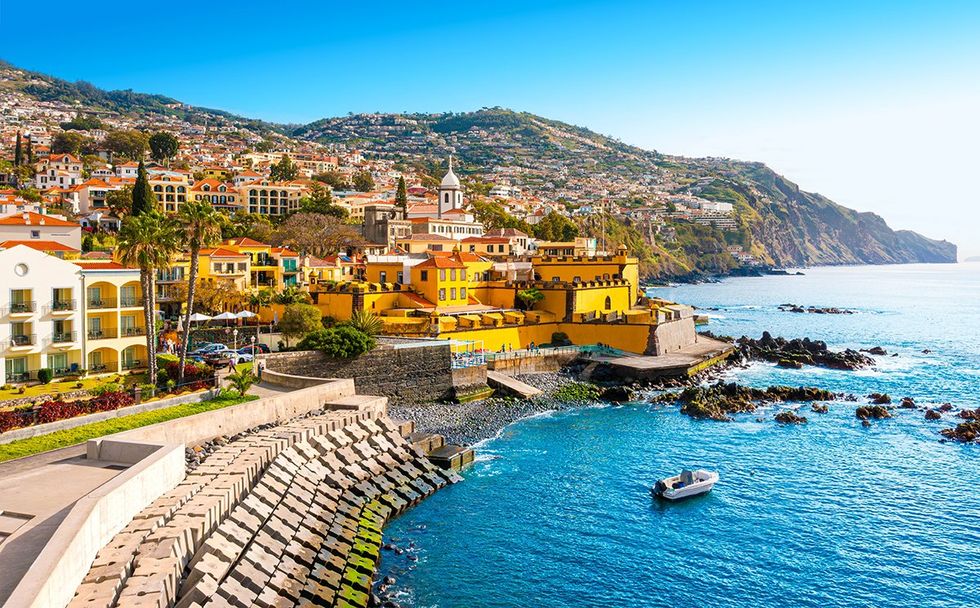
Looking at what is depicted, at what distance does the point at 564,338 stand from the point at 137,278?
27.3 m

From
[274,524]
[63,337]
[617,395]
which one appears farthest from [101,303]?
[617,395]

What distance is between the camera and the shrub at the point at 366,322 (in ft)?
125

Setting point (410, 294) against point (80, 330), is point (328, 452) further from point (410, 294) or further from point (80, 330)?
point (410, 294)

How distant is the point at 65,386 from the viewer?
25.4m

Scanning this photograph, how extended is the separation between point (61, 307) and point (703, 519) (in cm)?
2416

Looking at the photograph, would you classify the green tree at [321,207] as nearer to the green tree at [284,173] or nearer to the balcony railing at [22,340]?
the green tree at [284,173]

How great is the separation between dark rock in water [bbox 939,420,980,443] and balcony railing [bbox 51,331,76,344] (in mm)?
38407

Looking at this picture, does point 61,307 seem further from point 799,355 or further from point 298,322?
point 799,355

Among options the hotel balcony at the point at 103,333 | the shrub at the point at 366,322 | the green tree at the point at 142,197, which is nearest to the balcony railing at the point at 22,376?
the hotel balcony at the point at 103,333

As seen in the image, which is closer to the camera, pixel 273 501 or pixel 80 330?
pixel 273 501

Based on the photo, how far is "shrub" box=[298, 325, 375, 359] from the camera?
3456cm

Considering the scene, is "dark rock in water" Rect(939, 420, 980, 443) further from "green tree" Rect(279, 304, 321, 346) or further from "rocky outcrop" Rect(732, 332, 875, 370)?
"green tree" Rect(279, 304, 321, 346)

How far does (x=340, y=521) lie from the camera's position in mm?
20594

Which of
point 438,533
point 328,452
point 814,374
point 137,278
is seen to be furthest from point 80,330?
point 814,374
